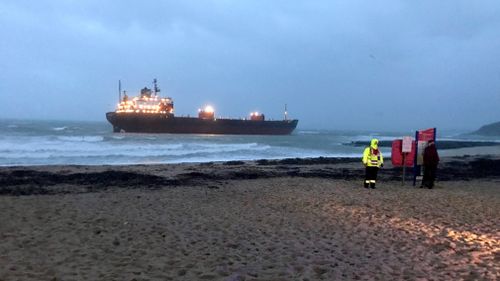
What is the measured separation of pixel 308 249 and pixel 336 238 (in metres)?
0.79

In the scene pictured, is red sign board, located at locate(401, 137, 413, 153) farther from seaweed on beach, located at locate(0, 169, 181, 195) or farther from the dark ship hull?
the dark ship hull

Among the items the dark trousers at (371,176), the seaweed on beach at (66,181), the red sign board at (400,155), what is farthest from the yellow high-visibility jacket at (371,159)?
the seaweed on beach at (66,181)

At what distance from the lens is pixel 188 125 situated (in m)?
66.6

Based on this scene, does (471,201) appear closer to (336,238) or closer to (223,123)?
(336,238)

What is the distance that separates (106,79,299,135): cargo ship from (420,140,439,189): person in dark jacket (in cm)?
5309

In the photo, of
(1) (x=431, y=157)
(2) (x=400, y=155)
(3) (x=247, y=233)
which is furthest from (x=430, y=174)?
(3) (x=247, y=233)

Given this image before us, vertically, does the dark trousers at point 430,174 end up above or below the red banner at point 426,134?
below

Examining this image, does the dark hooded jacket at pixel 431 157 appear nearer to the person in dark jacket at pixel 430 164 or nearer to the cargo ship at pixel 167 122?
the person in dark jacket at pixel 430 164

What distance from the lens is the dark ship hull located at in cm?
6262

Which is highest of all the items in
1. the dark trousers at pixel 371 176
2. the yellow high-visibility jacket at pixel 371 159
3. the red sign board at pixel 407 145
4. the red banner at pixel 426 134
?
the red banner at pixel 426 134

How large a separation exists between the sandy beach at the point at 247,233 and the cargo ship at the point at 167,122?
→ 2006 inches

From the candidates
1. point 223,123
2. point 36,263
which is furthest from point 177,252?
point 223,123

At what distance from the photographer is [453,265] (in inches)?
209

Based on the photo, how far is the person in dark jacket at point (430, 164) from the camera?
12.6m
